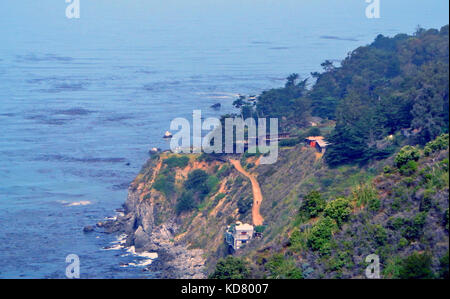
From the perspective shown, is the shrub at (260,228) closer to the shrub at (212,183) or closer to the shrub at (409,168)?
the shrub at (212,183)

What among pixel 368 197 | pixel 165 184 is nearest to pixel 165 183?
pixel 165 184

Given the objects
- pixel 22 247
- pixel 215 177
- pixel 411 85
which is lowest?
pixel 22 247

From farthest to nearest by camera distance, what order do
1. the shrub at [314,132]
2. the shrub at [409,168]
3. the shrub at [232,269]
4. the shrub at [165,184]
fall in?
the shrub at [165,184] → the shrub at [314,132] → the shrub at [232,269] → the shrub at [409,168]

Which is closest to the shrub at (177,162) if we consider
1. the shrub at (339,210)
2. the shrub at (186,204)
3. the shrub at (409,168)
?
the shrub at (186,204)

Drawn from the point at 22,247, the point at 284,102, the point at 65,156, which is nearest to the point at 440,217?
the point at 22,247

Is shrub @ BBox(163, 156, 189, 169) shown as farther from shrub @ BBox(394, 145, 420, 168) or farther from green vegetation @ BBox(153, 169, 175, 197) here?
shrub @ BBox(394, 145, 420, 168)

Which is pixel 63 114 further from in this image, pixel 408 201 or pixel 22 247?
pixel 408 201
